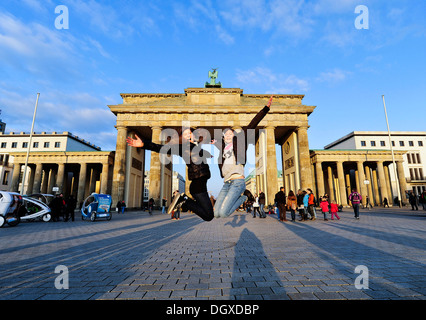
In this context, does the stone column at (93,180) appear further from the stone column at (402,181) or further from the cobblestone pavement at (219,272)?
the stone column at (402,181)

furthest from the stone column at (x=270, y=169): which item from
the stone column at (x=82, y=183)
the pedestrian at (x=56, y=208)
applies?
→ the stone column at (x=82, y=183)

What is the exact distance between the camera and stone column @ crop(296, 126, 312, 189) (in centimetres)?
3170

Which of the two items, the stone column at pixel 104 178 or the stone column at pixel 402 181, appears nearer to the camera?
the stone column at pixel 104 178

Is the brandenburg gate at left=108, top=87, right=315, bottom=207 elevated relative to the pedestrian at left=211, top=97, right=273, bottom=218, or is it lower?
elevated

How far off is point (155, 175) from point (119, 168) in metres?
5.35

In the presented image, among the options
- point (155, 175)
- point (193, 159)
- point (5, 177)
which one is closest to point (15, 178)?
point (5, 177)

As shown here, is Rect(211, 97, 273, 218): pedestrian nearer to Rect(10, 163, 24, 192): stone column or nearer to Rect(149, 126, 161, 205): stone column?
Rect(149, 126, 161, 205): stone column

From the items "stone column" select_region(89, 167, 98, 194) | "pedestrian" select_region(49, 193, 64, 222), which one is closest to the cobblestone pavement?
"pedestrian" select_region(49, 193, 64, 222)

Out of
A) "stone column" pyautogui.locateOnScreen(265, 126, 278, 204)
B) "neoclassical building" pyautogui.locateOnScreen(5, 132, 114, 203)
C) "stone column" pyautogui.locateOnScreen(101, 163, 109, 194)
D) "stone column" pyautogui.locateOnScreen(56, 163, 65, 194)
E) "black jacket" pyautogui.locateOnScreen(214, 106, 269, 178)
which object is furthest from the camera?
"neoclassical building" pyautogui.locateOnScreen(5, 132, 114, 203)

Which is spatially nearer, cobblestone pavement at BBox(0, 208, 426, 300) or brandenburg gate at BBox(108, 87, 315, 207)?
cobblestone pavement at BBox(0, 208, 426, 300)

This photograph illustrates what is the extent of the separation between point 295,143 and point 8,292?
36202mm

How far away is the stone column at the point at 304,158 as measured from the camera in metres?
31.7
